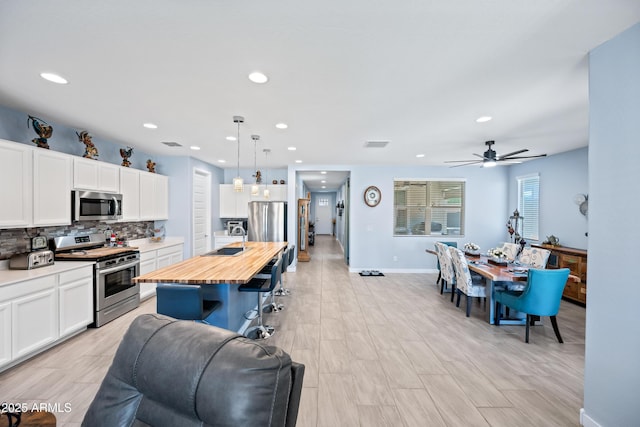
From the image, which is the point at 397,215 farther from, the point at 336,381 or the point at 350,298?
the point at 336,381

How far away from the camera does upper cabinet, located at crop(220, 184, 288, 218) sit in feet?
21.2

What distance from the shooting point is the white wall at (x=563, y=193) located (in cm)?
448

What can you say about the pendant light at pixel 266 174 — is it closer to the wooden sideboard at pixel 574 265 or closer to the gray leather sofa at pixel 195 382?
the gray leather sofa at pixel 195 382

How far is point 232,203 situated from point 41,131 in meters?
3.81

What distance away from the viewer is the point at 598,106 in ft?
5.61

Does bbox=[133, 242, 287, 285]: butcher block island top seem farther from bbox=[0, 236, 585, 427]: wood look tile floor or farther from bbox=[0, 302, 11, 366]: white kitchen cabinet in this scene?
bbox=[0, 302, 11, 366]: white kitchen cabinet

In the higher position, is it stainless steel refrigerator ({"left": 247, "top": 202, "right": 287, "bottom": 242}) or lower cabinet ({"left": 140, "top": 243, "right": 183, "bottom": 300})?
stainless steel refrigerator ({"left": 247, "top": 202, "right": 287, "bottom": 242})

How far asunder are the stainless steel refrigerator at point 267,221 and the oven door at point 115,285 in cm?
261

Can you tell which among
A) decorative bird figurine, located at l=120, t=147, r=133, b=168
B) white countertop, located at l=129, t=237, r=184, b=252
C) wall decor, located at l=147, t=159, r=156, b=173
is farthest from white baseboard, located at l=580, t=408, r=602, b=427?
wall decor, located at l=147, t=159, r=156, b=173

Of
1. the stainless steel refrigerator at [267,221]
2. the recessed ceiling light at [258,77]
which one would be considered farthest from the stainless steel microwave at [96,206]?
the recessed ceiling light at [258,77]

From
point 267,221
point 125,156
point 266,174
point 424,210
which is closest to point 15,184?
point 125,156

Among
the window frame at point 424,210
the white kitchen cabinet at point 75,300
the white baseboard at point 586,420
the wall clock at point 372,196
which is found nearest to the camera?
the white baseboard at point 586,420

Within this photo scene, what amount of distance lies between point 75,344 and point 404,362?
11.5 feet

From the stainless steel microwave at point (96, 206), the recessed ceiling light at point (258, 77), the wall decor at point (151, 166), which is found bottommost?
the stainless steel microwave at point (96, 206)
